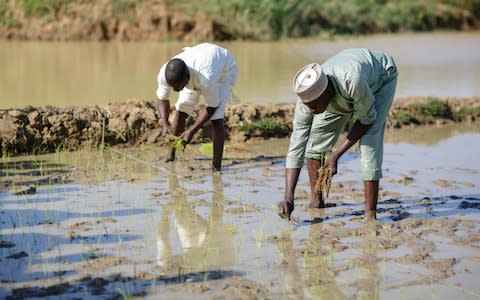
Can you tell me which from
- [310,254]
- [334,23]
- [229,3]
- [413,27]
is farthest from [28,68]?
[413,27]

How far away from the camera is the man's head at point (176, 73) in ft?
21.5

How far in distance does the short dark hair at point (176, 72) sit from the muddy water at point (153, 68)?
4909mm

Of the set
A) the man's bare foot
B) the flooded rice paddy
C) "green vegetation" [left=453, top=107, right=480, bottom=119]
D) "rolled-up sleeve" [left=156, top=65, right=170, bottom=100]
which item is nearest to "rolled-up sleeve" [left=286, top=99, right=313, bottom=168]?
the flooded rice paddy

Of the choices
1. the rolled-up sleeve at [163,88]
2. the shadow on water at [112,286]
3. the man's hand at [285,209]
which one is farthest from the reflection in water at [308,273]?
the rolled-up sleeve at [163,88]

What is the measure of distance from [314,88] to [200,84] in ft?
6.88

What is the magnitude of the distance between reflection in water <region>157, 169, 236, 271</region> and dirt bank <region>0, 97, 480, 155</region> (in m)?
2.07

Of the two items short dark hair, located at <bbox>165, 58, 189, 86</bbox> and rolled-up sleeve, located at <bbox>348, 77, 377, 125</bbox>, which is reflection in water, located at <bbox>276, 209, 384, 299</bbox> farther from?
short dark hair, located at <bbox>165, 58, 189, 86</bbox>

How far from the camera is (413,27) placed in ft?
96.3

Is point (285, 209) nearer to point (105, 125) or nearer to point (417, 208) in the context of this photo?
point (417, 208)

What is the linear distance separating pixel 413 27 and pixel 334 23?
14.6 ft

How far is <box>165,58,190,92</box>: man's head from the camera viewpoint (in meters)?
6.54

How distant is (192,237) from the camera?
5371 mm

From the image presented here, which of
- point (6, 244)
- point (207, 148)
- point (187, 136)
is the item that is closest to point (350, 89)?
point (187, 136)

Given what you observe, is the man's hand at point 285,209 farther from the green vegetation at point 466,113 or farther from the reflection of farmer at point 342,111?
the green vegetation at point 466,113
